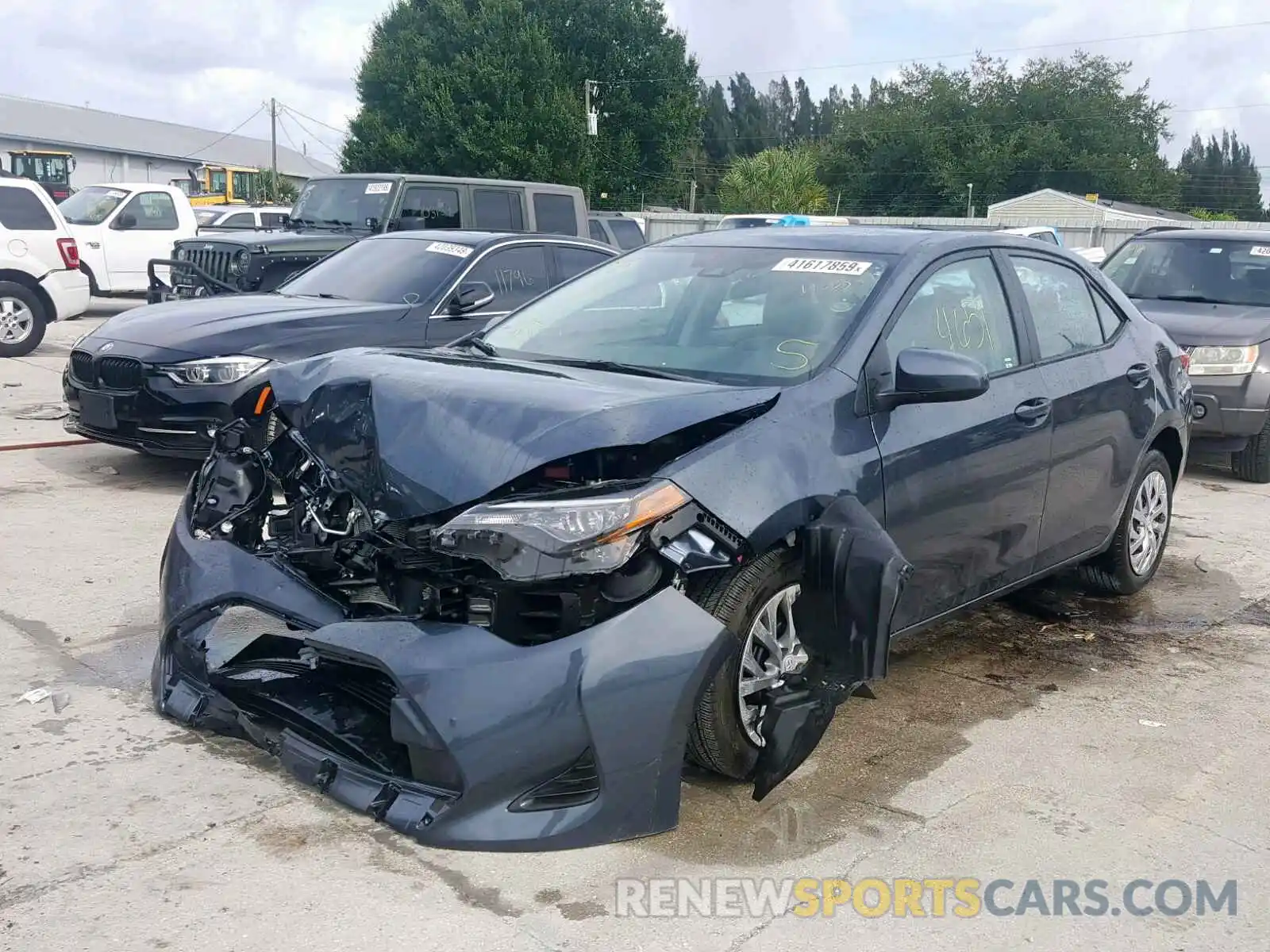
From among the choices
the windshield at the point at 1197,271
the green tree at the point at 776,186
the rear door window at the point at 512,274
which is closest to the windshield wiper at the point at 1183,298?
the windshield at the point at 1197,271

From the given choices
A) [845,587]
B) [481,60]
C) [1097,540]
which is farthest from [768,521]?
[481,60]

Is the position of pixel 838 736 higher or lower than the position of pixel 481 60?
lower

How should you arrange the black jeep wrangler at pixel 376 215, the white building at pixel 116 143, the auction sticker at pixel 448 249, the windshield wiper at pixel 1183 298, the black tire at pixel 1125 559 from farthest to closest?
the white building at pixel 116 143
the black jeep wrangler at pixel 376 215
the windshield wiper at pixel 1183 298
the auction sticker at pixel 448 249
the black tire at pixel 1125 559

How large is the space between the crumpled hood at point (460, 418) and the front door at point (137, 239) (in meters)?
15.2

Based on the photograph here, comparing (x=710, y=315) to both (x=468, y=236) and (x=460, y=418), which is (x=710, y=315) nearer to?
(x=460, y=418)

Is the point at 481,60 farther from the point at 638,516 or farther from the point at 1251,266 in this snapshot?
the point at 638,516

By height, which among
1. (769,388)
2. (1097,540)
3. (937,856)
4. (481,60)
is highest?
(481,60)

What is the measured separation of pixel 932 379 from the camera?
3939 mm

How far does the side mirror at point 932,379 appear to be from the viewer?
12.9ft

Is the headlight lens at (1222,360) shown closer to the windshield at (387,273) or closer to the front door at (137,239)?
the windshield at (387,273)

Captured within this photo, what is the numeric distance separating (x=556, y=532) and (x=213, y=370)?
4.53 m

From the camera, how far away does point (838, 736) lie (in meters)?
4.21

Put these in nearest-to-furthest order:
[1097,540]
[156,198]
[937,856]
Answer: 1. [937,856]
2. [1097,540]
3. [156,198]

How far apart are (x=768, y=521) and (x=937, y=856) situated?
1.02 m
